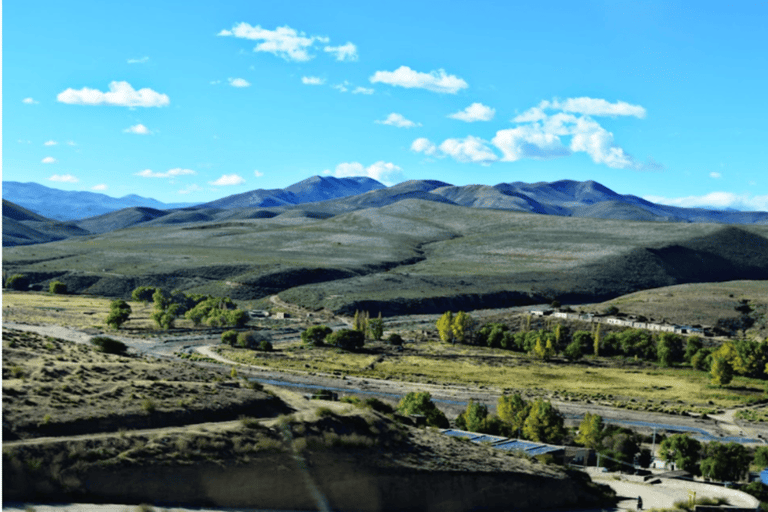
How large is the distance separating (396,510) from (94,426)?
31.8 ft

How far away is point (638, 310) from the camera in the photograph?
129 m

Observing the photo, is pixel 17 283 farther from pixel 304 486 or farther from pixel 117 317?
pixel 304 486

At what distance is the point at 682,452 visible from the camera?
48.1m

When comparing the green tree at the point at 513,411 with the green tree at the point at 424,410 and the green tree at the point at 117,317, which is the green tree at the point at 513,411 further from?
the green tree at the point at 117,317

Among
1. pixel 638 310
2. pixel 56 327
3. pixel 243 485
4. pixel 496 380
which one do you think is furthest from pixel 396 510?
pixel 638 310

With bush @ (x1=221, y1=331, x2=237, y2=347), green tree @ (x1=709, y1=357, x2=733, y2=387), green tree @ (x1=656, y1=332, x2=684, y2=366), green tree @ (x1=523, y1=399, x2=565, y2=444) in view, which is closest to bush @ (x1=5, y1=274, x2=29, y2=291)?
bush @ (x1=221, y1=331, x2=237, y2=347)

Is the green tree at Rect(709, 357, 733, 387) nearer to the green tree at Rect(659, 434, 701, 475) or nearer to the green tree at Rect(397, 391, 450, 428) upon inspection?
the green tree at Rect(659, 434, 701, 475)

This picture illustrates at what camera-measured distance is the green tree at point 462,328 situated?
110 m

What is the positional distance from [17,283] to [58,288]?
8.96 m

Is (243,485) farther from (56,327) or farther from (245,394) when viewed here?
(56,327)

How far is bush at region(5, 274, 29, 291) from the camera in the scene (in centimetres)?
16009

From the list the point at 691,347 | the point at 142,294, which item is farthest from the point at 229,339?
the point at 142,294

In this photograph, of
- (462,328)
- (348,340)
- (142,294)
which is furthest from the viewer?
(142,294)

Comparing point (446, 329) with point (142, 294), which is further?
point (142, 294)
